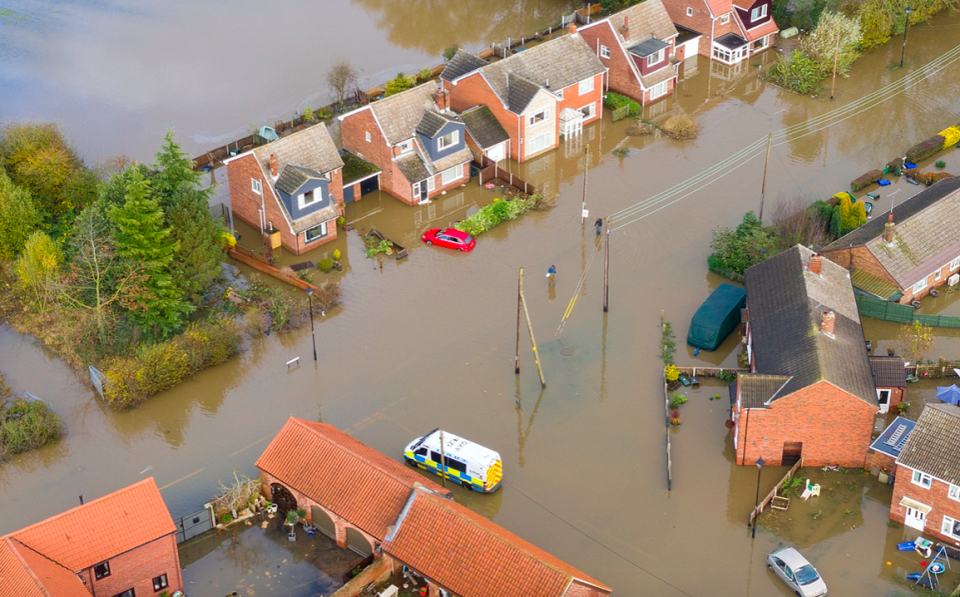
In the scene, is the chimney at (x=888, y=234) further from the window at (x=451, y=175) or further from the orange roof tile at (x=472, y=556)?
the orange roof tile at (x=472, y=556)

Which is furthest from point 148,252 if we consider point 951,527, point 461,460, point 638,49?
point 951,527

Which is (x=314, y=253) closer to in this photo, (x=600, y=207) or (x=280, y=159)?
(x=280, y=159)

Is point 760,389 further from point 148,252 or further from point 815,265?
point 148,252

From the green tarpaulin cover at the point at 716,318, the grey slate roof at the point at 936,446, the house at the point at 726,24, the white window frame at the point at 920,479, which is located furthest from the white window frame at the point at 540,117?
the white window frame at the point at 920,479

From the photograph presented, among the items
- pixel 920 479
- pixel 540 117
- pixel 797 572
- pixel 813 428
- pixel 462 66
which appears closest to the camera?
pixel 797 572

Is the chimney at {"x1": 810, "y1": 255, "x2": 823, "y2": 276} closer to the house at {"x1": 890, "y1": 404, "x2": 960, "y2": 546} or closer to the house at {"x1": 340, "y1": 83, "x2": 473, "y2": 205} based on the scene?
the house at {"x1": 890, "y1": 404, "x2": 960, "y2": 546}

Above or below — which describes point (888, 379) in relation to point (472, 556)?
above
